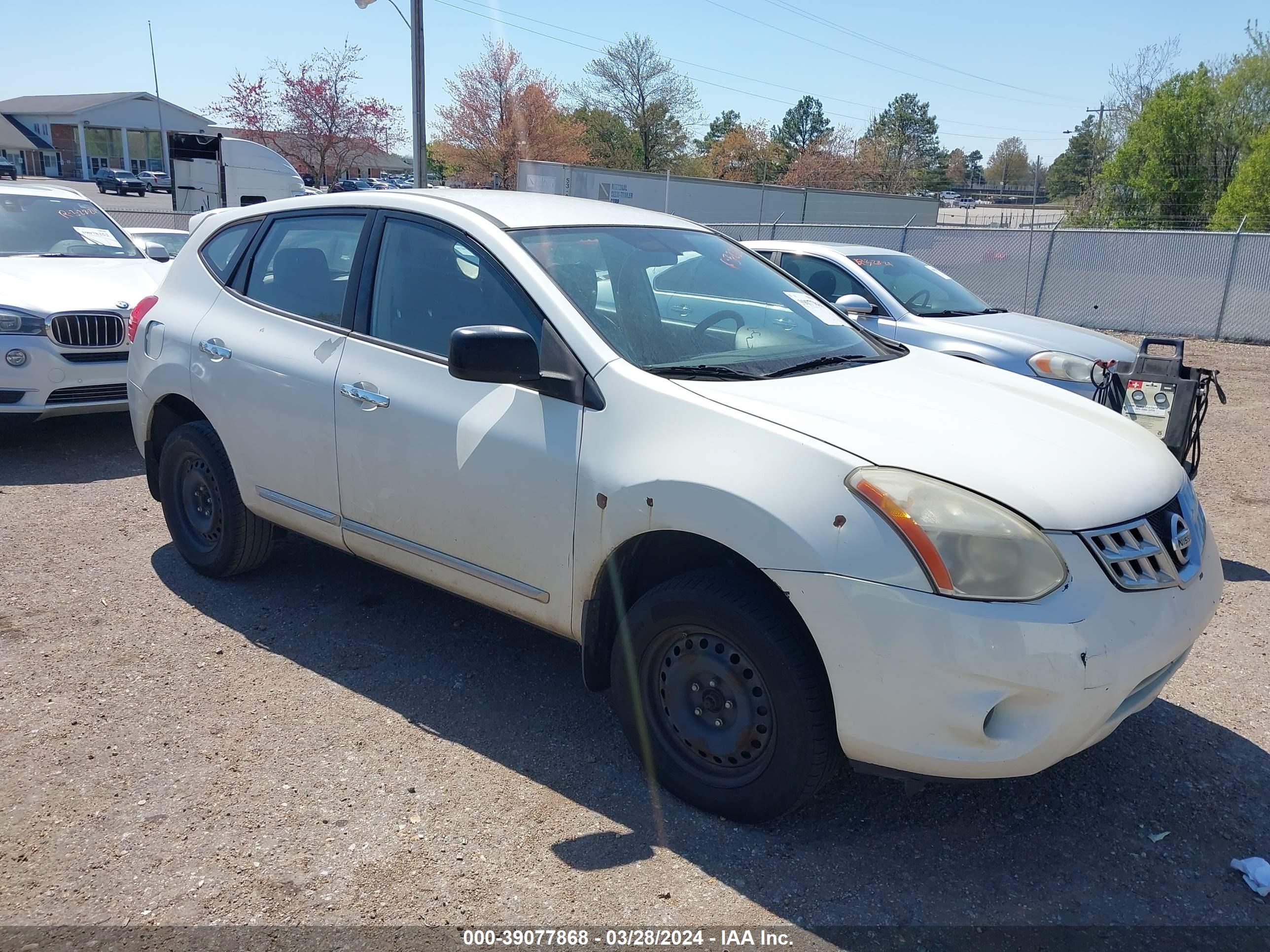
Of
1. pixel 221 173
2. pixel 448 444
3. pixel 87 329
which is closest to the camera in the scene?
pixel 448 444

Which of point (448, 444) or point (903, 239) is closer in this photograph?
point (448, 444)

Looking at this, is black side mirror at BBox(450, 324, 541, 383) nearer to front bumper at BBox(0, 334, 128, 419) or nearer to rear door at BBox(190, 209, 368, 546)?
rear door at BBox(190, 209, 368, 546)

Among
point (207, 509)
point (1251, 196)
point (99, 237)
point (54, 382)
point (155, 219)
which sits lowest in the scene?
point (207, 509)

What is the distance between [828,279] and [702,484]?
5.95 metres

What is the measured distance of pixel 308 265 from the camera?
427 centimetres

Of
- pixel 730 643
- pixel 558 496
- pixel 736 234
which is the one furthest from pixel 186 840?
pixel 736 234

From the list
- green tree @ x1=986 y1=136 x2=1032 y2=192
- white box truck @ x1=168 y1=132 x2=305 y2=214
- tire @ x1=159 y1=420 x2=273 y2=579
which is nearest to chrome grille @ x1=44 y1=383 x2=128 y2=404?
tire @ x1=159 y1=420 x2=273 y2=579

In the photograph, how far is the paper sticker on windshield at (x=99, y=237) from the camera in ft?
27.8

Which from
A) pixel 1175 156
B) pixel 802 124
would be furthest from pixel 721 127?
pixel 1175 156

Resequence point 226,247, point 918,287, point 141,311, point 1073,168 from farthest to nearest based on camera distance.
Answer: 1. point 1073,168
2. point 918,287
3. point 141,311
4. point 226,247

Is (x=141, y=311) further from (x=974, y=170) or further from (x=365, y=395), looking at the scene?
(x=974, y=170)

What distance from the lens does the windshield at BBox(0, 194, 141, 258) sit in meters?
8.09

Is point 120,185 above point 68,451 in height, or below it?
above

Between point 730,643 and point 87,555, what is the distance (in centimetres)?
399
